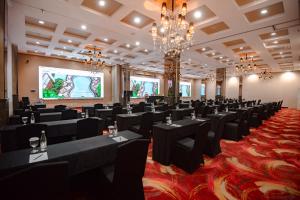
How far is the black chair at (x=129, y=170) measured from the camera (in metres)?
1.47

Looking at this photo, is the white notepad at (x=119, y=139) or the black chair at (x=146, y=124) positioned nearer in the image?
the white notepad at (x=119, y=139)

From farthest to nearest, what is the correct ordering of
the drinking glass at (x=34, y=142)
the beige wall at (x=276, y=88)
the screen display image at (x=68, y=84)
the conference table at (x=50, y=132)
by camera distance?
the beige wall at (x=276, y=88), the screen display image at (x=68, y=84), the conference table at (x=50, y=132), the drinking glass at (x=34, y=142)

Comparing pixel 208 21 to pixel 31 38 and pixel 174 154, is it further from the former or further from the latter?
pixel 31 38

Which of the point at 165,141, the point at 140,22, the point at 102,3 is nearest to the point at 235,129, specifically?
the point at 165,141

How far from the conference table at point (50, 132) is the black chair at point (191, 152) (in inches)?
99.5

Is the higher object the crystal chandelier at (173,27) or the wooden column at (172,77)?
the crystal chandelier at (173,27)

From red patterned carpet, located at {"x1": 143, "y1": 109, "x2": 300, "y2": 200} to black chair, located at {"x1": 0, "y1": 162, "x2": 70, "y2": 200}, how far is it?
148 centimetres

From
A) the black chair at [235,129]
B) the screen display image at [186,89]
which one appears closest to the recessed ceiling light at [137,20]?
the black chair at [235,129]

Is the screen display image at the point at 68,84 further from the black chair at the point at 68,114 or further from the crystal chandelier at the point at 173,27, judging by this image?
the crystal chandelier at the point at 173,27

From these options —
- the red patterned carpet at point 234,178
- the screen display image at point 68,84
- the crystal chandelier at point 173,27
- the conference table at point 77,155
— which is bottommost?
the red patterned carpet at point 234,178

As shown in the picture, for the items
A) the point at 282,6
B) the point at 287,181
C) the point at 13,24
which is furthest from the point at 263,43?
the point at 13,24

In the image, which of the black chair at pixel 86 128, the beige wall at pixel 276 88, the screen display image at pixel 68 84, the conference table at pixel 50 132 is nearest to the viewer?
the black chair at pixel 86 128

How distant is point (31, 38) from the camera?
7.21m

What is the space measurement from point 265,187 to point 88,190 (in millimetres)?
2851
